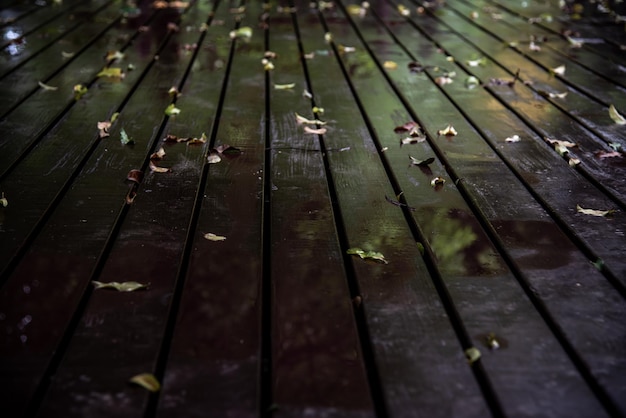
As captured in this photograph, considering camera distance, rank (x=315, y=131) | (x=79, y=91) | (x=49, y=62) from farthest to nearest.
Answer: (x=49, y=62) < (x=79, y=91) < (x=315, y=131)

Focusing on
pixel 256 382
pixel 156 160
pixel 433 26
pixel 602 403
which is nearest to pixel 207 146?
pixel 156 160

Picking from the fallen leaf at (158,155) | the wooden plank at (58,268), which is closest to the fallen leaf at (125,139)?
the wooden plank at (58,268)

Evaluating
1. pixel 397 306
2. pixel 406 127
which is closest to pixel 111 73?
pixel 406 127

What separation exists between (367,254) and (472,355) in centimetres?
37

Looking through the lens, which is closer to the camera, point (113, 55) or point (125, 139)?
point (125, 139)

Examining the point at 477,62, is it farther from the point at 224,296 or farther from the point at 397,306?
the point at 224,296

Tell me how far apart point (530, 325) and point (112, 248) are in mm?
944

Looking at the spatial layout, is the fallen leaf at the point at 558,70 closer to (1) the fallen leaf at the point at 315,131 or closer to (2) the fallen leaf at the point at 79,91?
(1) the fallen leaf at the point at 315,131

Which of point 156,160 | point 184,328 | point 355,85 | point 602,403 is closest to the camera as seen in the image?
point 602,403

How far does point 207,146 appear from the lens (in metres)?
1.89

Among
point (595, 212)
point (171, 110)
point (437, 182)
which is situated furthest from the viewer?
point (171, 110)

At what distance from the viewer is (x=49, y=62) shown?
275cm

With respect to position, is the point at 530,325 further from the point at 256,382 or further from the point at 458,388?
the point at 256,382

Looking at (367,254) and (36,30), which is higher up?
(36,30)
